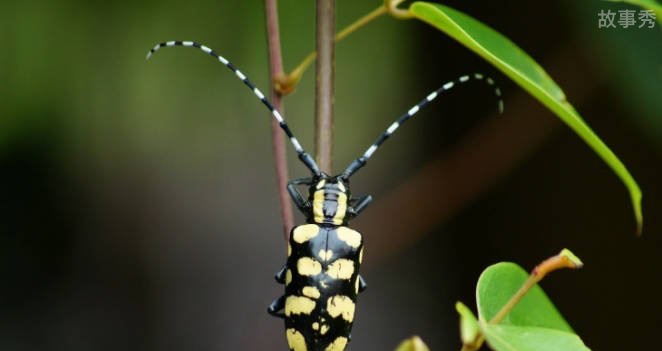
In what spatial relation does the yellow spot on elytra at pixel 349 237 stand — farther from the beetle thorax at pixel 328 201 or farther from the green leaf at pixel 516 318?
the green leaf at pixel 516 318

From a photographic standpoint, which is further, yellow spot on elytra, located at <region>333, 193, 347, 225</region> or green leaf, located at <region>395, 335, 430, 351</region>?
yellow spot on elytra, located at <region>333, 193, 347, 225</region>

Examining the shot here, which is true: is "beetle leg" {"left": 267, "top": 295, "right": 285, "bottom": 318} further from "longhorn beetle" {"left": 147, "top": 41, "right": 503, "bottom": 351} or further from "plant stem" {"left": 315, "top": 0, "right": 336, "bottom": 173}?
"plant stem" {"left": 315, "top": 0, "right": 336, "bottom": 173}

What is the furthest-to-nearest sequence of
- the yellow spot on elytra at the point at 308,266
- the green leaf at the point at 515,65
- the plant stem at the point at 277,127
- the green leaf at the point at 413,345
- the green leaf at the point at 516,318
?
the yellow spot on elytra at the point at 308,266, the plant stem at the point at 277,127, the green leaf at the point at 515,65, the green leaf at the point at 516,318, the green leaf at the point at 413,345

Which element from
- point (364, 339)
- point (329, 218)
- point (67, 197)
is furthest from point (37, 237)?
point (329, 218)

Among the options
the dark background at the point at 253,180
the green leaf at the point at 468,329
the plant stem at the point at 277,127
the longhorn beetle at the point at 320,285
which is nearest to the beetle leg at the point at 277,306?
the longhorn beetle at the point at 320,285

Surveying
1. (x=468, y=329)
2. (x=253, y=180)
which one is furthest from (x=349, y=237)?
(x=253, y=180)

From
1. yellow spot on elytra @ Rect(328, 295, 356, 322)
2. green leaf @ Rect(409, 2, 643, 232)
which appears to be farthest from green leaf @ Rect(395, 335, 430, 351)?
yellow spot on elytra @ Rect(328, 295, 356, 322)

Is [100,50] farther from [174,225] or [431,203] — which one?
[431,203]

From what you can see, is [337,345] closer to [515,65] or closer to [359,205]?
[359,205]
